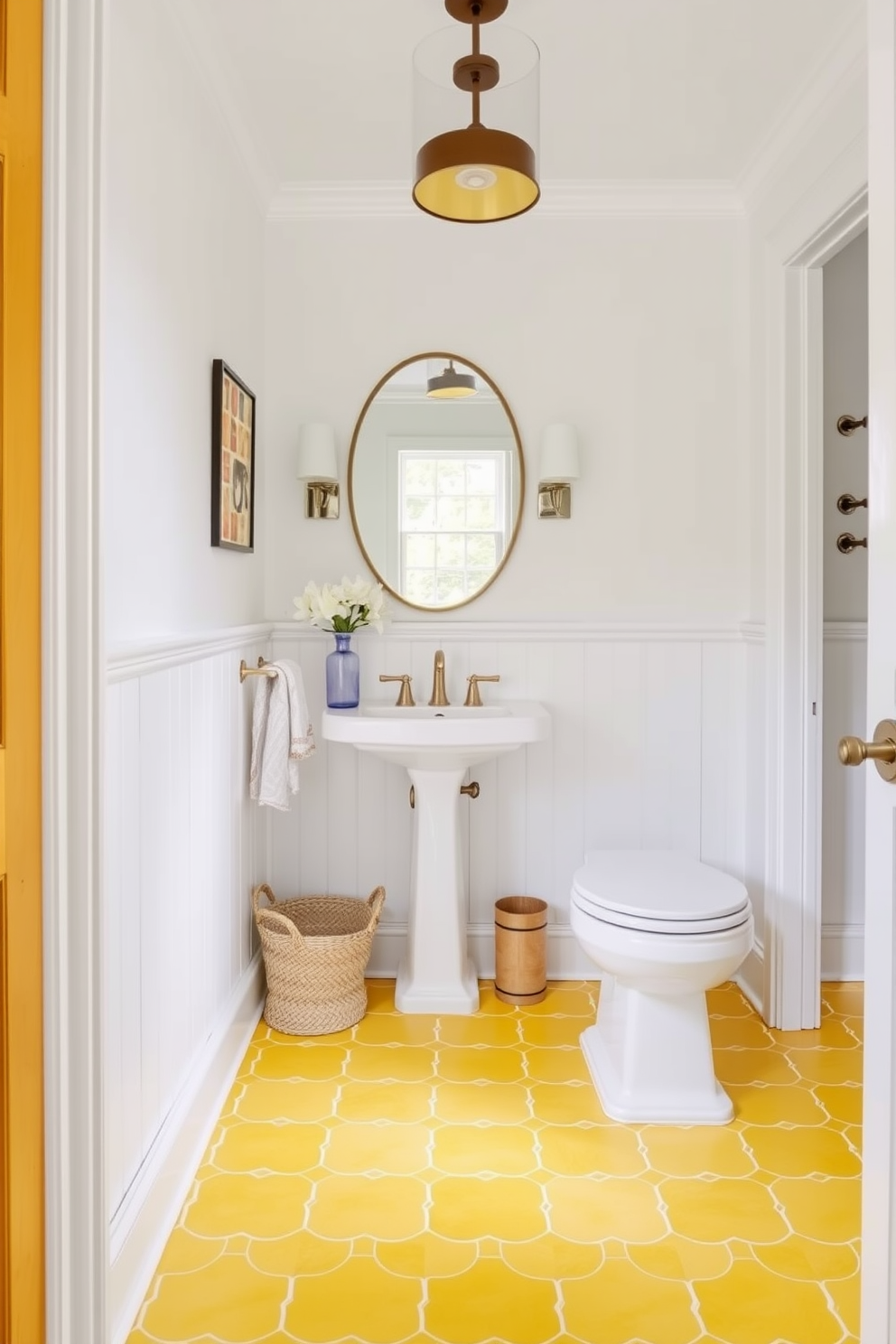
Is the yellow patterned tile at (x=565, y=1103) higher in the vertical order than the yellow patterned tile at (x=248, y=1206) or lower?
higher

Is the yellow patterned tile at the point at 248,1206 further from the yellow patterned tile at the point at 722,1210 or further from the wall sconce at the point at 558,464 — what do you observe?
the wall sconce at the point at 558,464

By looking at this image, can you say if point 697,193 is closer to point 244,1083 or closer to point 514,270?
point 514,270

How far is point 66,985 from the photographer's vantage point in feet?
Result: 3.59

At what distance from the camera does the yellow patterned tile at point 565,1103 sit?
6.97ft

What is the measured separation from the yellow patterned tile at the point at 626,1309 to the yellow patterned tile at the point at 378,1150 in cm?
45

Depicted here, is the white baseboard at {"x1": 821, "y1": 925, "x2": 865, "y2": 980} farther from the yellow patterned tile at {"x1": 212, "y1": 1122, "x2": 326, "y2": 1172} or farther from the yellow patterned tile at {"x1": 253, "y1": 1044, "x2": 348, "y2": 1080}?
the yellow patterned tile at {"x1": 212, "y1": 1122, "x2": 326, "y2": 1172}

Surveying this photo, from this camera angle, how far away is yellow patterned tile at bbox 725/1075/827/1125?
2123 mm

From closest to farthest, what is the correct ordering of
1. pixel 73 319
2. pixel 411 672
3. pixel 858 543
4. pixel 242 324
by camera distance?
pixel 73 319, pixel 242 324, pixel 858 543, pixel 411 672

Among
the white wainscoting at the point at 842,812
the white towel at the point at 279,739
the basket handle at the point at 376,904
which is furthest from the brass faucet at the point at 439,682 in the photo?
the white wainscoting at the point at 842,812

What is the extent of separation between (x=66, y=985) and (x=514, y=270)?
2.48 m

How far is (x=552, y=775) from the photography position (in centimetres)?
292

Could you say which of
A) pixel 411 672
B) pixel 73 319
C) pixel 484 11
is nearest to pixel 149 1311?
pixel 73 319

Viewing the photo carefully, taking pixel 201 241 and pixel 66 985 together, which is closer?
pixel 66 985

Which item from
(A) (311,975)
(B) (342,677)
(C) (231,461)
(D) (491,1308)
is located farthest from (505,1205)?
(C) (231,461)
